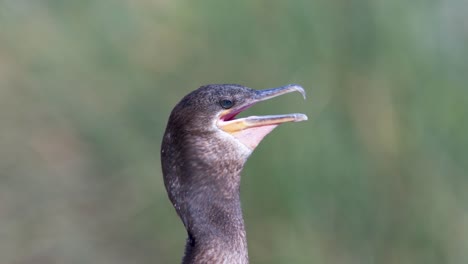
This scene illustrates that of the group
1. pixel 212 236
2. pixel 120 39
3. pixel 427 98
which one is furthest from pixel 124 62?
pixel 212 236

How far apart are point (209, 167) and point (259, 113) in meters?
1.43

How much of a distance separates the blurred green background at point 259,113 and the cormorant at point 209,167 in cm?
136

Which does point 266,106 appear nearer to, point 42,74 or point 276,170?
point 276,170

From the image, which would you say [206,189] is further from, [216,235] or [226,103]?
[226,103]

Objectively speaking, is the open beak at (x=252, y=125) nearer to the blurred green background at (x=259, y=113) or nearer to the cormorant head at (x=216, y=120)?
the cormorant head at (x=216, y=120)

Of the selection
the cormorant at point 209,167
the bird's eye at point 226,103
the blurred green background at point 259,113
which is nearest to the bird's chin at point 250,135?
the cormorant at point 209,167

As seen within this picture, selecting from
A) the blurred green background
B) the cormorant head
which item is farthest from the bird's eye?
the blurred green background

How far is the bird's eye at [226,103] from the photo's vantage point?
3.28m

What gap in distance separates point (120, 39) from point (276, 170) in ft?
2.85

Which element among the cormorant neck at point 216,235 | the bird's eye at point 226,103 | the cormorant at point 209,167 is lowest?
the cormorant neck at point 216,235

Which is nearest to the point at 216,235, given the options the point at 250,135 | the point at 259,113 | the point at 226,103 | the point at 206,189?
the point at 206,189

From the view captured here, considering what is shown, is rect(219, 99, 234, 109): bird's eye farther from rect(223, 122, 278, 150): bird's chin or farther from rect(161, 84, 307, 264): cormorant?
rect(223, 122, 278, 150): bird's chin

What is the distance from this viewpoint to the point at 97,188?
16.8 ft

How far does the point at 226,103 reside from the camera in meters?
3.29
